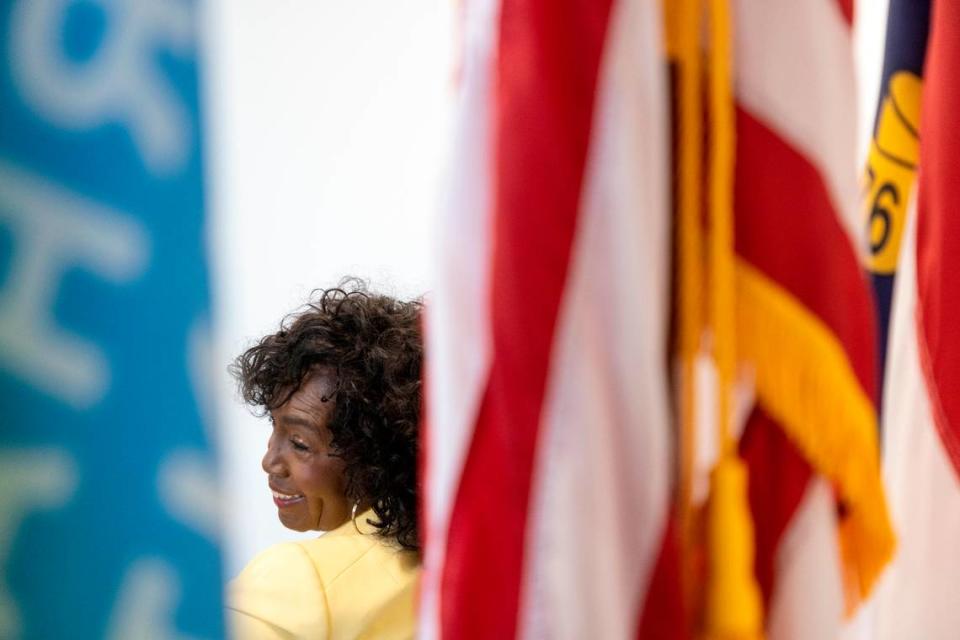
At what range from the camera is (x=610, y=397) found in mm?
546

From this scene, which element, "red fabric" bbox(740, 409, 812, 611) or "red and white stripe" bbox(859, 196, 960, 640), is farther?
"red and white stripe" bbox(859, 196, 960, 640)

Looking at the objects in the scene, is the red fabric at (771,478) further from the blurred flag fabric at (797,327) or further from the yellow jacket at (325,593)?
the yellow jacket at (325,593)

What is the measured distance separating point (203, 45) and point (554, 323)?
203 mm

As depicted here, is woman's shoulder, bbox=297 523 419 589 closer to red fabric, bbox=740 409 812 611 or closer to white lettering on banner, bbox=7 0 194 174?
red fabric, bbox=740 409 812 611

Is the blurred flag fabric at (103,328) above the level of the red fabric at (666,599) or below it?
above

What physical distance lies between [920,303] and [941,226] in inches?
2.2

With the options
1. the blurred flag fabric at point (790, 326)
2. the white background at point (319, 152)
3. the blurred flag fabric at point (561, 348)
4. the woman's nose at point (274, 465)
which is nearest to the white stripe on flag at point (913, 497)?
the blurred flag fabric at point (790, 326)

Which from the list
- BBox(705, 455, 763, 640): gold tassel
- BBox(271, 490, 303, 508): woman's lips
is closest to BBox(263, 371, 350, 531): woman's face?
BBox(271, 490, 303, 508): woman's lips

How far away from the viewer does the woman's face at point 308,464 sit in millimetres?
1342

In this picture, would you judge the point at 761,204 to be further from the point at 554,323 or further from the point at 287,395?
the point at 287,395

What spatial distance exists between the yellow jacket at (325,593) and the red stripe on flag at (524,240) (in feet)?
2.10

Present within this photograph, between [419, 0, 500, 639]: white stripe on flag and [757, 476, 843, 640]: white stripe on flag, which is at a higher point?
[419, 0, 500, 639]: white stripe on flag

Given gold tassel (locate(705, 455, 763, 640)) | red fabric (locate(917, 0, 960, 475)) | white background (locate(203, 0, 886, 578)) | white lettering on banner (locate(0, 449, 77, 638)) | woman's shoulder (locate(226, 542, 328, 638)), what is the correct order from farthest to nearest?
white background (locate(203, 0, 886, 578)) < woman's shoulder (locate(226, 542, 328, 638)) < red fabric (locate(917, 0, 960, 475)) < gold tassel (locate(705, 455, 763, 640)) < white lettering on banner (locate(0, 449, 77, 638))

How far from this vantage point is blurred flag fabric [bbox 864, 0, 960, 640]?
0.76 meters
